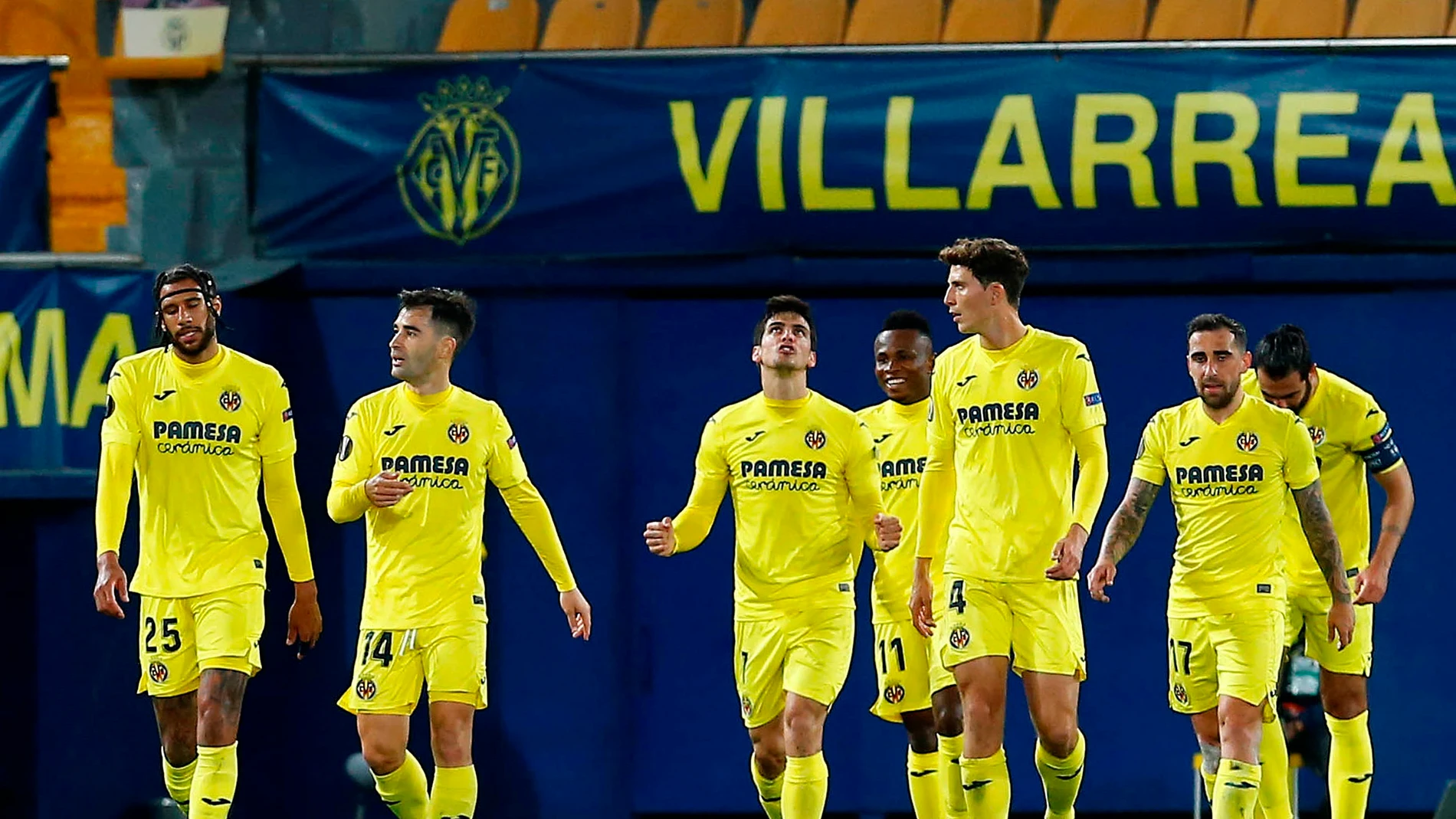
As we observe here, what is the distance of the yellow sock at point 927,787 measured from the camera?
889cm

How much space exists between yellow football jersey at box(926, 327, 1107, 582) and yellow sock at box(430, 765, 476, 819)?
6.61 ft

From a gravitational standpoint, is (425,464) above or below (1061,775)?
above

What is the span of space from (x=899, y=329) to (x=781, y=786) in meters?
2.05

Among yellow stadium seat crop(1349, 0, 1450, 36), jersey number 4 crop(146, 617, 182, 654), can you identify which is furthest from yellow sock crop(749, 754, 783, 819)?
yellow stadium seat crop(1349, 0, 1450, 36)

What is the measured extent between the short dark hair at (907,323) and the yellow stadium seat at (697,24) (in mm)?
2636

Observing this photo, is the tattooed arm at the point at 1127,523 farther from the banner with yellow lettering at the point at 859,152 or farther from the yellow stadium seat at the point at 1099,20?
the yellow stadium seat at the point at 1099,20

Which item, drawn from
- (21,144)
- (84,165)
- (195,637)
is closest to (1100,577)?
(195,637)

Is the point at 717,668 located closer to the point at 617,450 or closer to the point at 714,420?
the point at 617,450

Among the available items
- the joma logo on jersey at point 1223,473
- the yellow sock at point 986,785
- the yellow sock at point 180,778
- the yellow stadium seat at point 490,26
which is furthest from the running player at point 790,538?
the yellow stadium seat at point 490,26

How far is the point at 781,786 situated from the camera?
325 inches

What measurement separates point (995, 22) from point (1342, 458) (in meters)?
3.30

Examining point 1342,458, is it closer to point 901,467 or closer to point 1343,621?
point 1343,621

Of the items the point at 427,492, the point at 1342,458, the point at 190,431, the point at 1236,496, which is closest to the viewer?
the point at 427,492

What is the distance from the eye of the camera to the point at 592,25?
11227 mm
